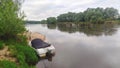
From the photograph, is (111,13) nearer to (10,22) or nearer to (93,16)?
(93,16)

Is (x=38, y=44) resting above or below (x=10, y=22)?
below

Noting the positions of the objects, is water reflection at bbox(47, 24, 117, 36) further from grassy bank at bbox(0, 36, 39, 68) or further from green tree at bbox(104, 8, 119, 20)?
green tree at bbox(104, 8, 119, 20)

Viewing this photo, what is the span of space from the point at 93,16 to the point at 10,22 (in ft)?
320

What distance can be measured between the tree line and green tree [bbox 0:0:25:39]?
94231mm

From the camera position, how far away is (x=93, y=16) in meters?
118

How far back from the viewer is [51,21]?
179 m

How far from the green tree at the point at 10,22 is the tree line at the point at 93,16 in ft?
309

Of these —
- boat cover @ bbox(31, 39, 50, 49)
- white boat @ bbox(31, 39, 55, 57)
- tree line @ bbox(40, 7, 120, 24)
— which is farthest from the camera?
tree line @ bbox(40, 7, 120, 24)

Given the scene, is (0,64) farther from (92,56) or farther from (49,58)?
(92,56)

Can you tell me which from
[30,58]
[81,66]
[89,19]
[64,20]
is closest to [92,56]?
[81,66]

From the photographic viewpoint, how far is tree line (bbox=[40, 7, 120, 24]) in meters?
118

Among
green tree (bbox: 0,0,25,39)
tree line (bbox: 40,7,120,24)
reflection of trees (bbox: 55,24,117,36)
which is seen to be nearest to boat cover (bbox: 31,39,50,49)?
green tree (bbox: 0,0,25,39)

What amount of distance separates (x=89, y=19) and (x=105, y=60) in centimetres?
10381

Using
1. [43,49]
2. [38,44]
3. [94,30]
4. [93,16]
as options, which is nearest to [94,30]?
[94,30]
